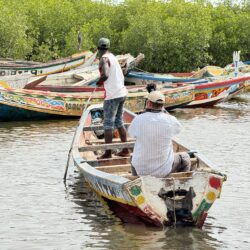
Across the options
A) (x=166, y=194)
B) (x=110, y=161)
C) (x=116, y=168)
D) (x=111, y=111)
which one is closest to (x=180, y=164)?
(x=166, y=194)

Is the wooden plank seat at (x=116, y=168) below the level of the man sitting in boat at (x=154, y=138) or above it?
below

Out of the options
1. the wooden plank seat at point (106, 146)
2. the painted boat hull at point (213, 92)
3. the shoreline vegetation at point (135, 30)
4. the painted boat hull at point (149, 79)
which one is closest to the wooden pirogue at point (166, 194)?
the wooden plank seat at point (106, 146)

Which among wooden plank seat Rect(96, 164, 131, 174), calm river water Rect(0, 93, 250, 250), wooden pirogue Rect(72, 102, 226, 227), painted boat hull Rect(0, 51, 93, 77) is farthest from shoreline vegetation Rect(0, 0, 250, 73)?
wooden pirogue Rect(72, 102, 226, 227)

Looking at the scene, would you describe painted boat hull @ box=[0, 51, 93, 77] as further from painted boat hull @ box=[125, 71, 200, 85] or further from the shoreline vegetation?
the shoreline vegetation

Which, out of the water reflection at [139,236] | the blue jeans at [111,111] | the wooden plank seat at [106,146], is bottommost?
the water reflection at [139,236]

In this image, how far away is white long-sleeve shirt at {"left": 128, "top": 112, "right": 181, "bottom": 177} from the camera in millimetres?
9734

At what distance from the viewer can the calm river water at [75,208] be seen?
31.0 feet

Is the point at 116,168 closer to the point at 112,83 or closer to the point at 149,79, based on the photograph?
the point at 112,83

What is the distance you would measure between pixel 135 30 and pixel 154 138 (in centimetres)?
2521

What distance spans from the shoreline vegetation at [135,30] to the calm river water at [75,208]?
15500mm

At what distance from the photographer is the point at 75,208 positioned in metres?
11.1

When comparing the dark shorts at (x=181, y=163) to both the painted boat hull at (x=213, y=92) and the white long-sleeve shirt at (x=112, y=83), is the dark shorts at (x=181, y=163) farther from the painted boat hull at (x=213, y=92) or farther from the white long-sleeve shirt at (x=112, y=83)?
the painted boat hull at (x=213, y=92)

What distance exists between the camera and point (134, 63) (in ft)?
83.2

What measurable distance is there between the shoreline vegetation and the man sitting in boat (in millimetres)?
21681
